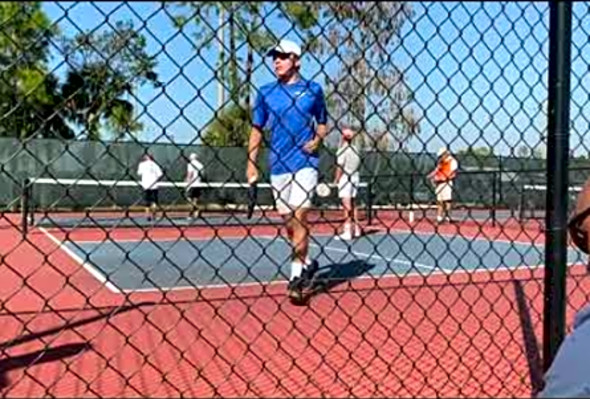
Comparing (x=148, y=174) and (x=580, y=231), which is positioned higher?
(x=580, y=231)

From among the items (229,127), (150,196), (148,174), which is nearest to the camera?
(229,127)

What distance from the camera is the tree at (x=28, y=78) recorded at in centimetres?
265

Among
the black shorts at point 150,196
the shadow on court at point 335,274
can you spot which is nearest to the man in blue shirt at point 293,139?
the shadow on court at point 335,274

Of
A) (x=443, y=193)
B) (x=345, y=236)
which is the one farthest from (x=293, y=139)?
(x=443, y=193)

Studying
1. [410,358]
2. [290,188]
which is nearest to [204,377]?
[410,358]

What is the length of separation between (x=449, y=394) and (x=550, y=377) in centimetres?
218

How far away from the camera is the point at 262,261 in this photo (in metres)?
10.4

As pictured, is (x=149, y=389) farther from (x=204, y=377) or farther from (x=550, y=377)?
(x=550, y=377)

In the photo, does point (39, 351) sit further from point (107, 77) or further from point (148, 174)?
point (148, 174)

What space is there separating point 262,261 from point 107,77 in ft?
24.9

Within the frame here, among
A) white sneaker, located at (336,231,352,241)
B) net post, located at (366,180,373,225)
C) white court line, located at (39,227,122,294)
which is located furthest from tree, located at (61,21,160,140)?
net post, located at (366,180,373,225)

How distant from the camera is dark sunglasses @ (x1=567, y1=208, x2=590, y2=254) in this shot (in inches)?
83.2

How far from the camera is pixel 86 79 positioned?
295 centimetres

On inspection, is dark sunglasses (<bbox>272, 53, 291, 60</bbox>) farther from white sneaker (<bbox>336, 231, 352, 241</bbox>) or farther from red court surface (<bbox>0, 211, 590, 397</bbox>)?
white sneaker (<bbox>336, 231, 352, 241</bbox>)
